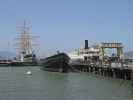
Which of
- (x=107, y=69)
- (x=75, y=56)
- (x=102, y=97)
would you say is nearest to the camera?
(x=102, y=97)

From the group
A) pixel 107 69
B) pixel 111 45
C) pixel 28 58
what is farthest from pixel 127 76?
pixel 28 58

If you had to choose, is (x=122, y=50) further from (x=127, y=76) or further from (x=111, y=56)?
(x=127, y=76)

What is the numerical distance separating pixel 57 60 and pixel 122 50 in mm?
22820

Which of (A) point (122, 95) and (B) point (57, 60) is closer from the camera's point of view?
(A) point (122, 95)

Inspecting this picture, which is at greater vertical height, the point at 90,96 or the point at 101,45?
the point at 101,45

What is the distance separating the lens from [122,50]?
10662 centimetres

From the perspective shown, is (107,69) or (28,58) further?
(28,58)

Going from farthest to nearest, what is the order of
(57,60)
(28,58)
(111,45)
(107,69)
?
(28,58)
(111,45)
(57,60)
(107,69)

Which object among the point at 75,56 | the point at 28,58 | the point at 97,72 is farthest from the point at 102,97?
the point at 28,58

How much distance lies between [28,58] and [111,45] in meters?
67.7

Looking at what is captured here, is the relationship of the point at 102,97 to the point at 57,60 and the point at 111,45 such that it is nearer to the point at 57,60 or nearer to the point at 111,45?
the point at 57,60

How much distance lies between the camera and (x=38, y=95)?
41.9m

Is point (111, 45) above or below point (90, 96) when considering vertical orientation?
above

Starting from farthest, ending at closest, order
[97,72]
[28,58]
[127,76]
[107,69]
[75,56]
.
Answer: [28,58], [75,56], [97,72], [107,69], [127,76]
